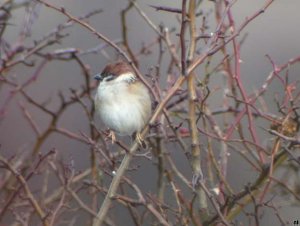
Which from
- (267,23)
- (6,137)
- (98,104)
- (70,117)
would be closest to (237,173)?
(70,117)

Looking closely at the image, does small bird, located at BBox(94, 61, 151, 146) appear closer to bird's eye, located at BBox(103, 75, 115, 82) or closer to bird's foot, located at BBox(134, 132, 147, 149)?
bird's eye, located at BBox(103, 75, 115, 82)

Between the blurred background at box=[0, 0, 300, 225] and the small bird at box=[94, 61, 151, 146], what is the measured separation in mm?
146

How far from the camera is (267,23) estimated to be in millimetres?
12773

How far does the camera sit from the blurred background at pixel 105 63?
16.5ft

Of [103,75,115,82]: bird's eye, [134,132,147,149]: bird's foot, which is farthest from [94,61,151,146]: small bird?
[134,132,147,149]: bird's foot

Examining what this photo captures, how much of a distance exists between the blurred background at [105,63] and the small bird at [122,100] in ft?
0.48

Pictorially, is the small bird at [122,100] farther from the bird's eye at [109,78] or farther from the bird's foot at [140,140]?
the bird's foot at [140,140]

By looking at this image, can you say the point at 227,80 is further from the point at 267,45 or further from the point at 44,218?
the point at 267,45

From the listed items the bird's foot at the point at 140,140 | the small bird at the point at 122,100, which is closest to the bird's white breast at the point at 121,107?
the small bird at the point at 122,100

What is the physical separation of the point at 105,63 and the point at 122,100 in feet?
15.4

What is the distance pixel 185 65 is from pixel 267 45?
31.2ft

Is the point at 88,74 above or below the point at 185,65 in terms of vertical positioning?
above

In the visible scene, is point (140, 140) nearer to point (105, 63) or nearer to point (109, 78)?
point (109, 78)

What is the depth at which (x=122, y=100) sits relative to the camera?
3.75 metres
